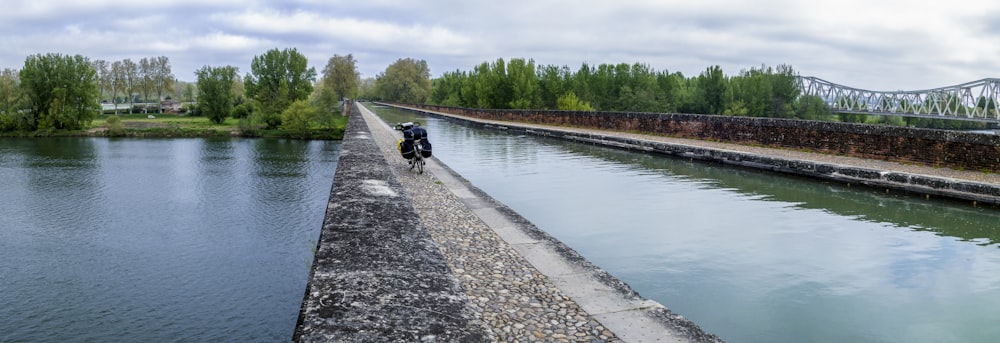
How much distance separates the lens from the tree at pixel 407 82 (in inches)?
4360

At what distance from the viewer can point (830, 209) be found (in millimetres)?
9742

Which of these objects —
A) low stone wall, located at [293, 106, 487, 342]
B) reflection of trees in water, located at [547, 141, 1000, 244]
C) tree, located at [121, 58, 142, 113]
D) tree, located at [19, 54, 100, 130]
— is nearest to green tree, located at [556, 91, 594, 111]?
reflection of trees in water, located at [547, 141, 1000, 244]

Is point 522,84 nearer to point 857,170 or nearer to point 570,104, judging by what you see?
point 570,104

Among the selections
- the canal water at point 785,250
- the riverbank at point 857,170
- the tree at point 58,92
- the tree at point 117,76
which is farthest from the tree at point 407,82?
the canal water at point 785,250

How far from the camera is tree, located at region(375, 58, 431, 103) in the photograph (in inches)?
4360

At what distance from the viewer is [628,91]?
200 feet

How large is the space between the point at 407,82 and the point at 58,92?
185 feet

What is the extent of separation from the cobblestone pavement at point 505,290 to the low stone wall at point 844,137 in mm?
9882

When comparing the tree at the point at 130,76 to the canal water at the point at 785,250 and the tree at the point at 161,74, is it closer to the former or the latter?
the tree at the point at 161,74

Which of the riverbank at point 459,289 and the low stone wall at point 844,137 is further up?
the low stone wall at point 844,137

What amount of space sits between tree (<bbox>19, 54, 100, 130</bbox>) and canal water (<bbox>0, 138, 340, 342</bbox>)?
36723 mm

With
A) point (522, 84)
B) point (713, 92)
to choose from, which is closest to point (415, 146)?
point (522, 84)

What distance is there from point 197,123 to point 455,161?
67.9m

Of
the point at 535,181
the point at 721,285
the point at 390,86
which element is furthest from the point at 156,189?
the point at 390,86
